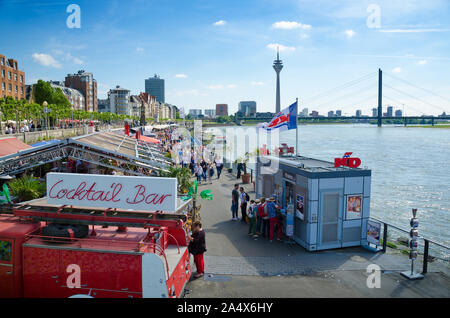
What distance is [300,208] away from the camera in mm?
11438

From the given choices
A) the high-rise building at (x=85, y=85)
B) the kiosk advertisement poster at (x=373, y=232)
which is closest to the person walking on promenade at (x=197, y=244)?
the kiosk advertisement poster at (x=373, y=232)

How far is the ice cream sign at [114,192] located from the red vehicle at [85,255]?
32 centimetres

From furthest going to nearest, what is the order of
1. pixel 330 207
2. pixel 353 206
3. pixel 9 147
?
pixel 9 147
pixel 353 206
pixel 330 207

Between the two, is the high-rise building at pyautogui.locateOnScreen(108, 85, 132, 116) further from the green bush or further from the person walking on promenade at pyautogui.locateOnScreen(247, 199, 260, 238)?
the person walking on promenade at pyautogui.locateOnScreen(247, 199, 260, 238)

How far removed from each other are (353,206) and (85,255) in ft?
27.6

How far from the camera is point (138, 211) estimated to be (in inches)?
285

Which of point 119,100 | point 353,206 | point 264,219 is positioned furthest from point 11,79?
point 119,100

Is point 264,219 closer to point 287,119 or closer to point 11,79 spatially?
point 287,119

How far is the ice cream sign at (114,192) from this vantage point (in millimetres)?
6668

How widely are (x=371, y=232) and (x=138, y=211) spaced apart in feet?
25.9

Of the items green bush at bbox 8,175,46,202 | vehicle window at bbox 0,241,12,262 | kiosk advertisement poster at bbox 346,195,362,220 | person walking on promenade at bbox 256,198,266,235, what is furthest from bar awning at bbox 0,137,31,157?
kiosk advertisement poster at bbox 346,195,362,220
